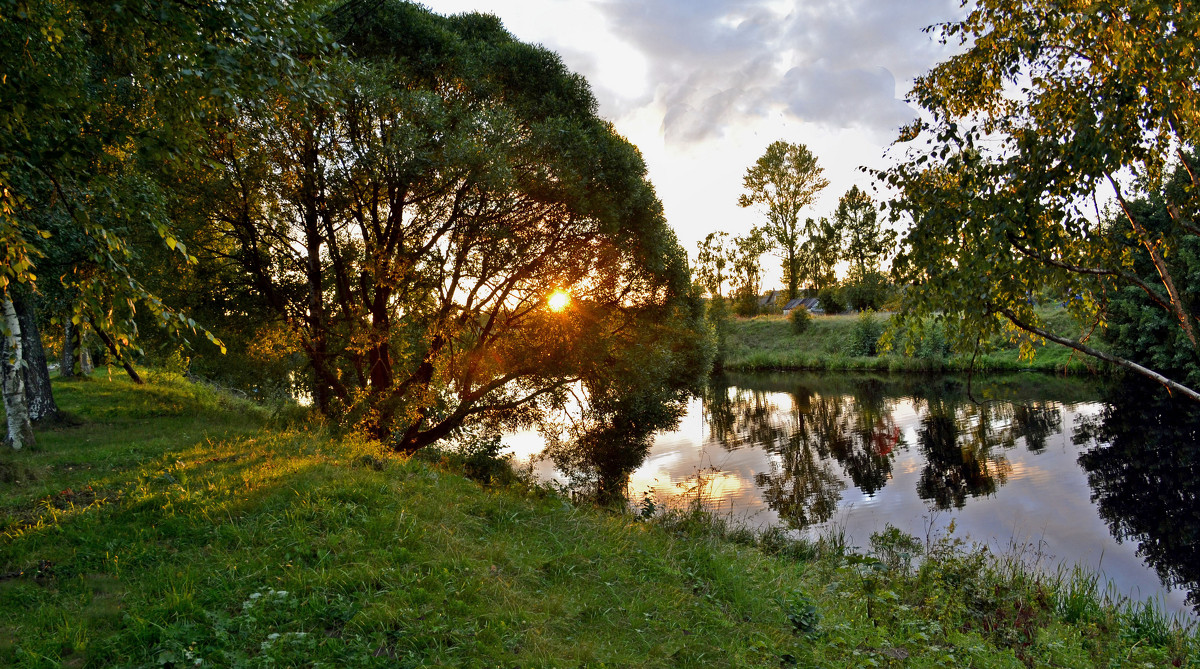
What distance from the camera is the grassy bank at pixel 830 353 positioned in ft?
116

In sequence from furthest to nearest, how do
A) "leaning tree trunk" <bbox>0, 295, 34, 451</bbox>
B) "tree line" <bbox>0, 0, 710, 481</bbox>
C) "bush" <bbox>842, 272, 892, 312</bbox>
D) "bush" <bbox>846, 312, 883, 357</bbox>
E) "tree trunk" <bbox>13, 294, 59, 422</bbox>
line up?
"bush" <bbox>842, 272, 892, 312</bbox> < "bush" <bbox>846, 312, 883, 357</bbox> < "tree trunk" <bbox>13, 294, 59, 422</bbox> < "tree line" <bbox>0, 0, 710, 481</bbox> < "leaning tree trunk" <bbox>0, 295, 34, 451</bbox>

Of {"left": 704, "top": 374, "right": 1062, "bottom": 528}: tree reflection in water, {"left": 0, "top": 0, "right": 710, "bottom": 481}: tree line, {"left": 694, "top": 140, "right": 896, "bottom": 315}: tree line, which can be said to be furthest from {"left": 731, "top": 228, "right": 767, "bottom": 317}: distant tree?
{"left": 0, "top": 0, "right": 710, "bottom": 481}: tree line

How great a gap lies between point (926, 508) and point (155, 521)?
50.4 feet

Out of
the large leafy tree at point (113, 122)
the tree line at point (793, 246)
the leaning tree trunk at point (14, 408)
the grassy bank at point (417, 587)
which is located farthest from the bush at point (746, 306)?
the large leafy tree at point (113, 122)

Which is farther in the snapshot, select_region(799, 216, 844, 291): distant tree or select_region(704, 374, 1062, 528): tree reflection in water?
select_region(799, 216, 844, 291): distant tree

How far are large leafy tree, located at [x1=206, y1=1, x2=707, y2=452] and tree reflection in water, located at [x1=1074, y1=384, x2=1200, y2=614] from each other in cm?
1068

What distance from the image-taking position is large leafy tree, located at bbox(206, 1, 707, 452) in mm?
11766

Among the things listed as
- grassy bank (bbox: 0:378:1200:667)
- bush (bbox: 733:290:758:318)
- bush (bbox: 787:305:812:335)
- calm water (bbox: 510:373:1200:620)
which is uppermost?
bush (bbox: 733:290:758:318)

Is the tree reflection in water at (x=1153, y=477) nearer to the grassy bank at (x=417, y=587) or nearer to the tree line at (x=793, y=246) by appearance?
the grassy bank at (x=417, y=587)

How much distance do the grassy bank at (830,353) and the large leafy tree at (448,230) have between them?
27.4 metres

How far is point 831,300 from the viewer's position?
64.6m

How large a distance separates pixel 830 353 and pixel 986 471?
31.3 metres

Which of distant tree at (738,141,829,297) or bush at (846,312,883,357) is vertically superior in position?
distant tree at (738,141,829,297)

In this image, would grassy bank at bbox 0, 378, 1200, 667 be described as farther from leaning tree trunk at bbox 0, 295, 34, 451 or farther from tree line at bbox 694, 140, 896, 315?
tree line at bbox 694, 140, 896, 315
